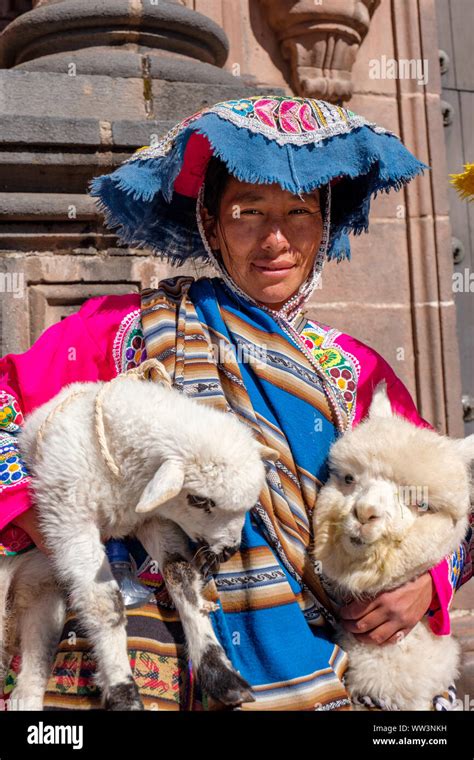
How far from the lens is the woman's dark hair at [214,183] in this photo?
2.36 m

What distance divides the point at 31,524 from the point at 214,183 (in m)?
1.06

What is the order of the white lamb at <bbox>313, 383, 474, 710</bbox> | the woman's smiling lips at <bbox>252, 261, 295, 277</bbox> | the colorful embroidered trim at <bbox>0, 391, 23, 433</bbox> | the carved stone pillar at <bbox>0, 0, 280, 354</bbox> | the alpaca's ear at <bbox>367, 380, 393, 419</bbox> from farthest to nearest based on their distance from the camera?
the carved stone pillar at <bbox>0, 0, 280, 354</bbox>, the woman's smiling lips at <bbox>252, 261, 295, 277</bbox>, the alpaca's ear at <bbox>367, 380, 393, 419</bbox>, the colorful embroidered trim at <bbox>0, 391, 23, 433</bbox>, the white lamb at <bbox>313, 383, 474, 710</bbox>

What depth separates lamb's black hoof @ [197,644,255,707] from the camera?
1.71 m

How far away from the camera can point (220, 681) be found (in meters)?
1.72

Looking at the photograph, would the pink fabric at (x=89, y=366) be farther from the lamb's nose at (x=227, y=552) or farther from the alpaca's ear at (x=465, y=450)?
the lamb's nose at (x=227, y=552)

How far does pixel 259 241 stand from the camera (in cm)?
230

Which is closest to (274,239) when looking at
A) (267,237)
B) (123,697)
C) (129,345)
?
(267,237)

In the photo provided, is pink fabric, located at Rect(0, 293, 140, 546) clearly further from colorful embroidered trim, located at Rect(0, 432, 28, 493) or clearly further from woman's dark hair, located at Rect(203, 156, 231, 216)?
woman's dark hair, located at Rect(203, 156, 231, 216)

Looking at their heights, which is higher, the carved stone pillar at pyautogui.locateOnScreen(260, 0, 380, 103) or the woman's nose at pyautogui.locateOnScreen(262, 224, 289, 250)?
the carved stone pillar at pyautogui.locateOnScreen(260, 0, 380, 103)

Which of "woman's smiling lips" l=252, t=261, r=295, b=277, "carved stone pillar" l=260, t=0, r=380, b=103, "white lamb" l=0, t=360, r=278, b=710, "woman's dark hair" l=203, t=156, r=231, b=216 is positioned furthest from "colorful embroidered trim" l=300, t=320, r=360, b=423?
"carved stone pillar" l=260, t=0, r=380, b=103

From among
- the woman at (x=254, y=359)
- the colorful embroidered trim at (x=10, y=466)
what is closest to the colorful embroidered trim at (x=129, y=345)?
the woman at (x=254, y=359)
